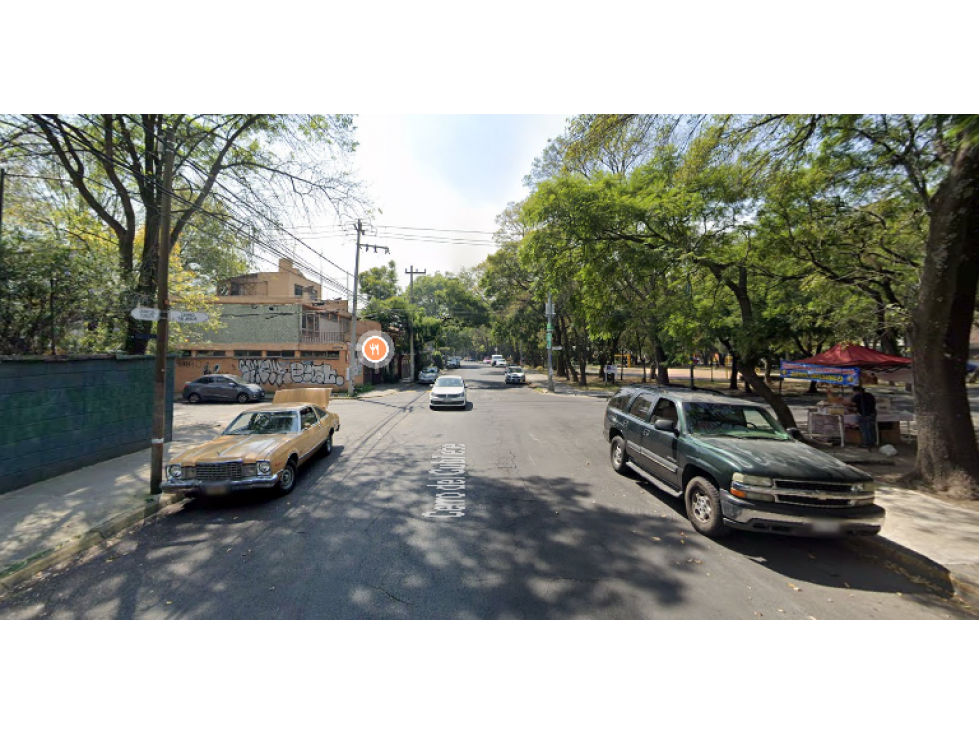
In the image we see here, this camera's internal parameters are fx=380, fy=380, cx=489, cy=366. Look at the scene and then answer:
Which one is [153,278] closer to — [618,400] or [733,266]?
[618,400]

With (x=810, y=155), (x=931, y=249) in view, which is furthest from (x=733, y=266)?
(x=931, y=249)

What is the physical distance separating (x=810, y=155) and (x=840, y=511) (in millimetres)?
7467

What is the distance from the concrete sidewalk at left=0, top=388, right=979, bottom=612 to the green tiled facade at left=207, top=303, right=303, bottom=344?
17.8 metres

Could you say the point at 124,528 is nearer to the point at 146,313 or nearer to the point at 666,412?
the point at 146,313

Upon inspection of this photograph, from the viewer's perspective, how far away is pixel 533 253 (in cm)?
972

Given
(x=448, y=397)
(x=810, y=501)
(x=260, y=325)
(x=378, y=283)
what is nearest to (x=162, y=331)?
(x=810, y=501)

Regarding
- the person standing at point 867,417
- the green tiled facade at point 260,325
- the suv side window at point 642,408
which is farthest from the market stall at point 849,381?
the green tiled facade at point 260,325

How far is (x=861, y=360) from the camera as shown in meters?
10.8

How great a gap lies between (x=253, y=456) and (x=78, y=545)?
1.96 m

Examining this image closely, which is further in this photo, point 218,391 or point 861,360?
point 218,391

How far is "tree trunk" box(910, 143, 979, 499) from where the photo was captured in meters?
5.85

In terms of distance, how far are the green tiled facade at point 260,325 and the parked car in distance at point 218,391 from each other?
512 cm

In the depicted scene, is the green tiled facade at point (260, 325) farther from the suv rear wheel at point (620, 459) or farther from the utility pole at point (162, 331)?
the suv rear wheel at point (620, 459)
